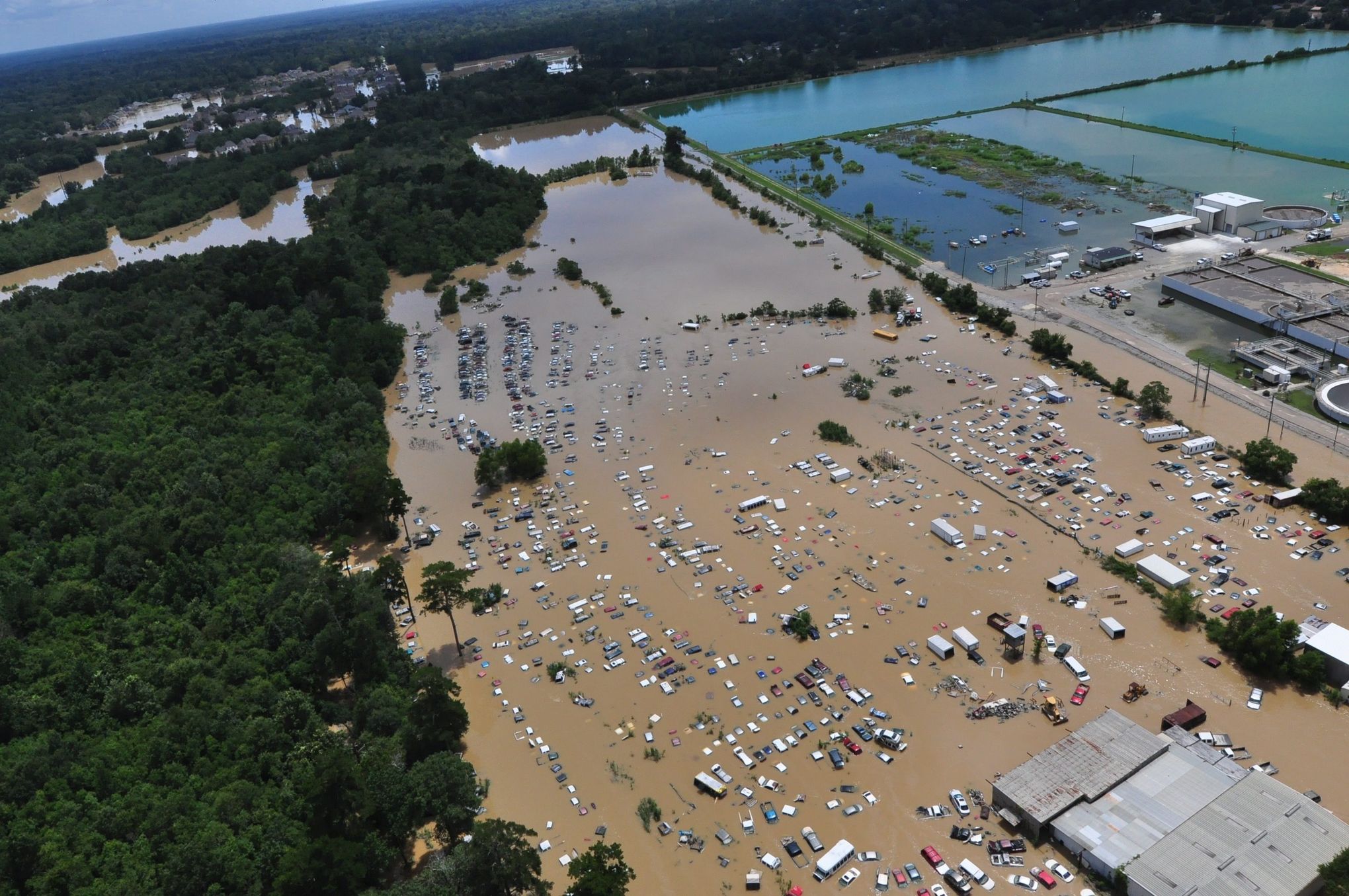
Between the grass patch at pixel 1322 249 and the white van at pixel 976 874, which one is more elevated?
the grass patch at pixel 1322 249

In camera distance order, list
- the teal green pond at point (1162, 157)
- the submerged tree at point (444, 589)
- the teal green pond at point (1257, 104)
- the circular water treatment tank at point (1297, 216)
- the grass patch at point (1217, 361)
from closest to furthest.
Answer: the submerged tree at point (444, 589) < the grass patch at point (1217, 361) < the circular water treatment tank at point (1297, 216) < the teal green pond at point (1162, 157) < the teal green pond at point (1257, 104)

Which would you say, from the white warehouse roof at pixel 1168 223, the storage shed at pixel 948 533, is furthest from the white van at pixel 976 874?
the white warehouse roof at pixel 1168 223

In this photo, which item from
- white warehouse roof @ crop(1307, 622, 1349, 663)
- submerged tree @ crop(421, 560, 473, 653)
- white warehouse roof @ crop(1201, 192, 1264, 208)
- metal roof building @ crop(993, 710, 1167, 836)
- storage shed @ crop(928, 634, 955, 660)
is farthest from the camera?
white warehouse roof @ crop(1201, 192, 1264, 208)

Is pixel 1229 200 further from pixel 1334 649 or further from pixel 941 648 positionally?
pixel 941 648

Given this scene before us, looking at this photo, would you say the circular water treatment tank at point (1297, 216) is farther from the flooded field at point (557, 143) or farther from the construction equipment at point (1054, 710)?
the flooded field at point (557, 143)

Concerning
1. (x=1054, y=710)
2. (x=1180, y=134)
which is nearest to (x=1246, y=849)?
(x=1054, y=710)

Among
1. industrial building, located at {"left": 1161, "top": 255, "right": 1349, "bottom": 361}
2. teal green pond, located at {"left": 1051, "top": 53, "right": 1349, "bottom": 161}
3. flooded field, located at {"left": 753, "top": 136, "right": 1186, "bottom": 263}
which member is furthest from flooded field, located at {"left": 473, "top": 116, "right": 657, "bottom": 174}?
industrial building, located at {"left": 1161, "top": 255, "right": 1349, "bottom": 361}

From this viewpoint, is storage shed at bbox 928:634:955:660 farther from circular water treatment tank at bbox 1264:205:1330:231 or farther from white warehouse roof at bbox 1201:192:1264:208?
circular water treatment tank at bbox 1264:205:1330:231
